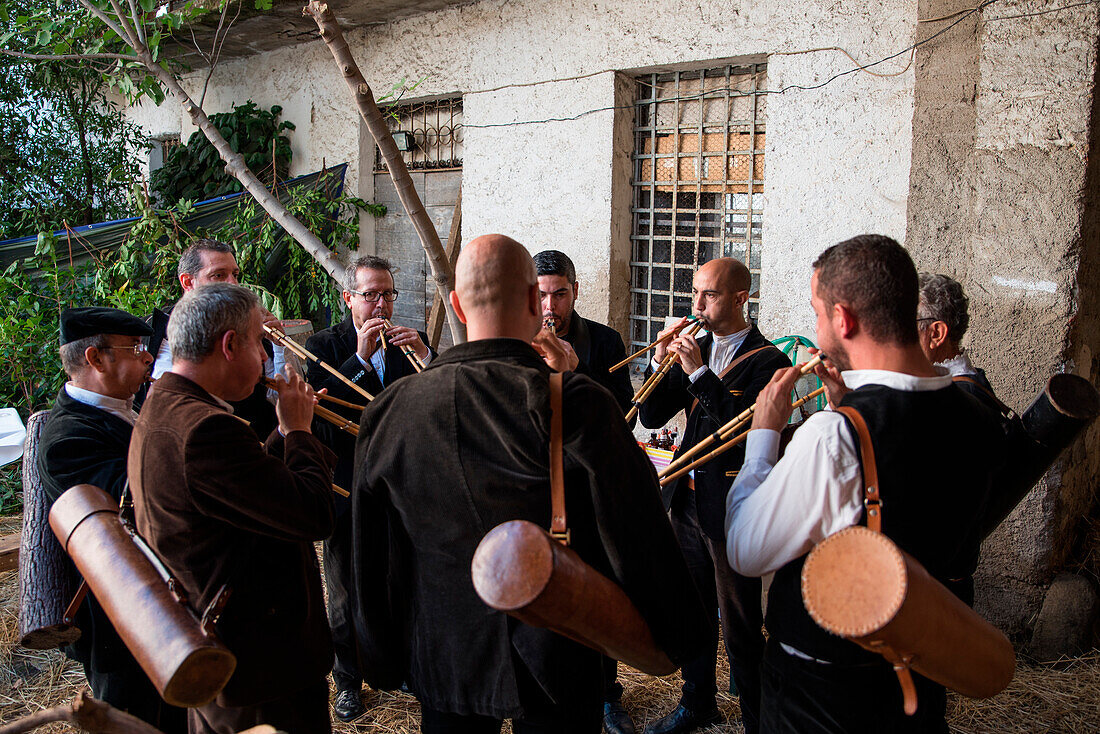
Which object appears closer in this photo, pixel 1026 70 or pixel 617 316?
pixel 1026 70

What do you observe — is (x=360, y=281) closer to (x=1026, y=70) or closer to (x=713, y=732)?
(x=713, y=732)

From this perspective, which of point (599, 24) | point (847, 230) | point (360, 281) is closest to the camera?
point (360, 281)

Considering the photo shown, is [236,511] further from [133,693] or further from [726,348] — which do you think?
[726,348]

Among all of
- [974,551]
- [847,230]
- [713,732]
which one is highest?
[847,230]

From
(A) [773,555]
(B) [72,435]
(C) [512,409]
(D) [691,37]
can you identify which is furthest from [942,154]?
(B) [72,435]

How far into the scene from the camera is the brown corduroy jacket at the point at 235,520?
192 centimetres

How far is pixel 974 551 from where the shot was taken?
2127 mm

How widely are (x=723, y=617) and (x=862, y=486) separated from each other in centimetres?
167

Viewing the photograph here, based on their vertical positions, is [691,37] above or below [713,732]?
above

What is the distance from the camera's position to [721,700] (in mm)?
3576

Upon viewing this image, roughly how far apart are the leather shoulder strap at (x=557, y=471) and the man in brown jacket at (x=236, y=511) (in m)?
0.68

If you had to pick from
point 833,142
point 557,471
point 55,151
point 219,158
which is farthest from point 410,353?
point 55,151

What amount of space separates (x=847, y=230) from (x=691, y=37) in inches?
60.9

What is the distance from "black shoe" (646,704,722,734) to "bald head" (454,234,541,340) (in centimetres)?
211
